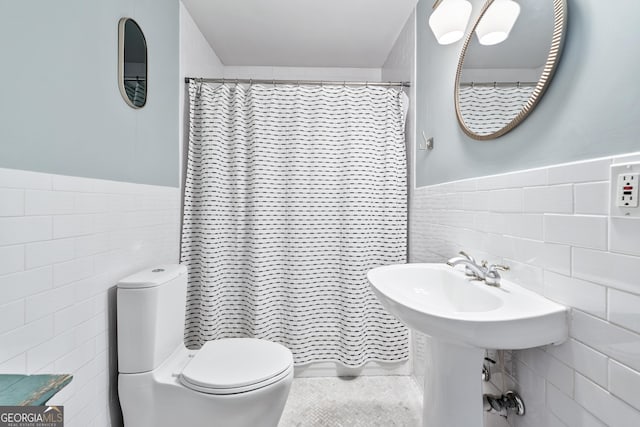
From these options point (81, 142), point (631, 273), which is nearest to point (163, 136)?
point (81, 142)

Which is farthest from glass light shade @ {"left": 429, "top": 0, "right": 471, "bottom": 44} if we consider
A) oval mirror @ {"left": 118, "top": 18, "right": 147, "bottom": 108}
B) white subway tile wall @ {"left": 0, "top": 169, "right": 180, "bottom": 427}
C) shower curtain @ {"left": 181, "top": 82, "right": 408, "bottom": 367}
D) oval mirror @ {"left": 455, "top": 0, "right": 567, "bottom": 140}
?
white subway tile wall @ {"left": 0, "top": 169, "right": 180, "bottom": 427}

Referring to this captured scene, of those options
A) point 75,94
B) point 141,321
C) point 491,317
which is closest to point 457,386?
point 491,317

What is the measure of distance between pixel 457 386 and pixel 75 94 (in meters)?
1.59

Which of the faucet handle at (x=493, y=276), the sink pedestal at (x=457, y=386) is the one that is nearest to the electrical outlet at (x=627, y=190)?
the faucet handle at (x=493, y=276)

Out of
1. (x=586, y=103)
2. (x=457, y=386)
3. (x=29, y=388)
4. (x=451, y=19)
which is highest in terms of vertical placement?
(x=451, y=19)

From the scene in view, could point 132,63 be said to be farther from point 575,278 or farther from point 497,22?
point 575,278

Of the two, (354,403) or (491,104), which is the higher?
(491,104)

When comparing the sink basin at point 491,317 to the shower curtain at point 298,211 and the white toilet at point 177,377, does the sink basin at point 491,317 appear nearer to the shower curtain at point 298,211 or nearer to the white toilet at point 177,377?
the white toilet at point 177,377

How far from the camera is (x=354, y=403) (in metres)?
1.66

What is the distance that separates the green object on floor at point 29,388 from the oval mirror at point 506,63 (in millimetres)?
1324

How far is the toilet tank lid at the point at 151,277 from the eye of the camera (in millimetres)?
1214

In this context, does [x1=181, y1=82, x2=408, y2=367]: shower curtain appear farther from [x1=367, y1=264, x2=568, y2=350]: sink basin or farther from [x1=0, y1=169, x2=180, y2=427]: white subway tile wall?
[x1=367, y1=264, x2=568, y2=350]: sink basin

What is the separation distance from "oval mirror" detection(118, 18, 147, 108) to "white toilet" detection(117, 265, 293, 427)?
2.71 feet

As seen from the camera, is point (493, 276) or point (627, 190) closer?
point (627, 190)
